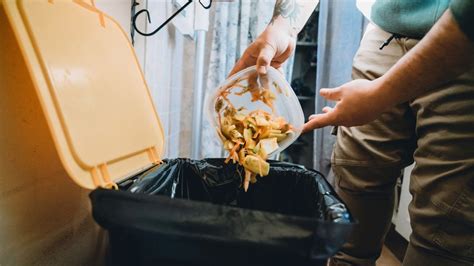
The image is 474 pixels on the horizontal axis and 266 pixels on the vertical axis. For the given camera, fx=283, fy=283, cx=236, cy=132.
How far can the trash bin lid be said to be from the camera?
0.33 m

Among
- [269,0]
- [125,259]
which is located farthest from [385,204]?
[269,0]

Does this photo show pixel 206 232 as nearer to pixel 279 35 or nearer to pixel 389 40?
pixel 279 35

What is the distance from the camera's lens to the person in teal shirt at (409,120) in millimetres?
439

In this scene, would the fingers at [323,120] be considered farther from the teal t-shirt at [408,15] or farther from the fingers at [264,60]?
the teal t-shirt at [408,15]

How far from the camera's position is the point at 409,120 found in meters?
0.70

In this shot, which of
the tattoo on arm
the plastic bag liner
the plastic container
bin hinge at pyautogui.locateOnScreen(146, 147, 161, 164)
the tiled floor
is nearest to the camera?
the plastic bag liner

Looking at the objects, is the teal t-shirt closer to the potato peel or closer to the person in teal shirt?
the person in teal shirt

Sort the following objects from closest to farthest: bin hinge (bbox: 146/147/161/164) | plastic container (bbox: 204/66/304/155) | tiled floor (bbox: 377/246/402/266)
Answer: bin hinge (bbox: 146/147/161/164) < plastic container (bbox: 204/66/304/155) < tiled floor (bbox: 377/246/402/266)

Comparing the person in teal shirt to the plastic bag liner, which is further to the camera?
the person in teal shirt

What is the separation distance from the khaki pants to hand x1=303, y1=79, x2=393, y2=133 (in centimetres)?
16

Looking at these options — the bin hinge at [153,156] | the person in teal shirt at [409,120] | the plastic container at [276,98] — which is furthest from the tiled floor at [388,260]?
the bin hinge at [153,156]

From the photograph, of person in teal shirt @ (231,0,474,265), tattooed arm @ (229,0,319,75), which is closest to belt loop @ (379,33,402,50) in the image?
person in teal shirt @ (231,0,474,265)

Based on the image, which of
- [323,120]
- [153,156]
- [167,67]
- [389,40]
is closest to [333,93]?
[323,120]

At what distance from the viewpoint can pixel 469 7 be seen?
1.21 feet
